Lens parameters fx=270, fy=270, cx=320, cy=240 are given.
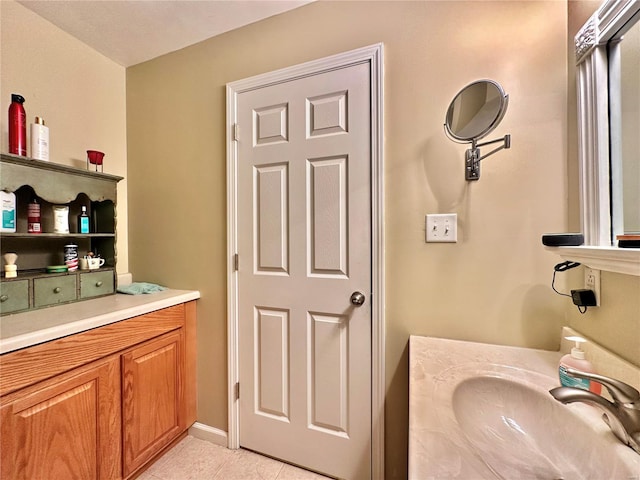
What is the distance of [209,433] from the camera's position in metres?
1.59

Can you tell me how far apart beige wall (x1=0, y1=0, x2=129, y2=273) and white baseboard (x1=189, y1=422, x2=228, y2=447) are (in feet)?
3.64

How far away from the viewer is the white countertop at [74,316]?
926mm

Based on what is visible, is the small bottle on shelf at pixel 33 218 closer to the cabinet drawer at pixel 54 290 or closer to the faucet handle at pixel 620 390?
the cabinet drawer at pixel 54 290

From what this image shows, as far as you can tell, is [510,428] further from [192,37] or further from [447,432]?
[192,37]

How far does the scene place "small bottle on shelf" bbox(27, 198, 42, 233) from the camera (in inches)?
51.3

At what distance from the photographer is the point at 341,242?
1.32m

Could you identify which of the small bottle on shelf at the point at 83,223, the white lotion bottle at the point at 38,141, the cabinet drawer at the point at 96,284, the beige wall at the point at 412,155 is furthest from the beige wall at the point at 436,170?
the white lotion bottle at the point at 38,141

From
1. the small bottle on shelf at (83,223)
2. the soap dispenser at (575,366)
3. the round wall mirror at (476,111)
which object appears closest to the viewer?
the soap dispenser at (575,366)

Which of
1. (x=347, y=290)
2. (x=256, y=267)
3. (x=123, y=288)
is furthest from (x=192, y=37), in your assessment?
(x=347, y=290)

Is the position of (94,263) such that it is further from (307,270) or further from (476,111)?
(476,111)

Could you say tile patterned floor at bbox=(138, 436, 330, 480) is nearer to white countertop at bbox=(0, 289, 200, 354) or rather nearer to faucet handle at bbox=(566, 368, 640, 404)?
white countertop at bbox=(0, 289, 200, 354)

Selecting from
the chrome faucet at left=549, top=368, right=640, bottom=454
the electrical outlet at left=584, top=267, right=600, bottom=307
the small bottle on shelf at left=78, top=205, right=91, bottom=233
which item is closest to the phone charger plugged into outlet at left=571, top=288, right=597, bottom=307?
the electrical outlet at left=584, top=267, right=600, bottom=307

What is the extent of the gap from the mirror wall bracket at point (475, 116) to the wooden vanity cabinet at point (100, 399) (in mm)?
1637

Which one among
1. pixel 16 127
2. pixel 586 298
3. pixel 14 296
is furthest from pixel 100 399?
pixel 586 298
